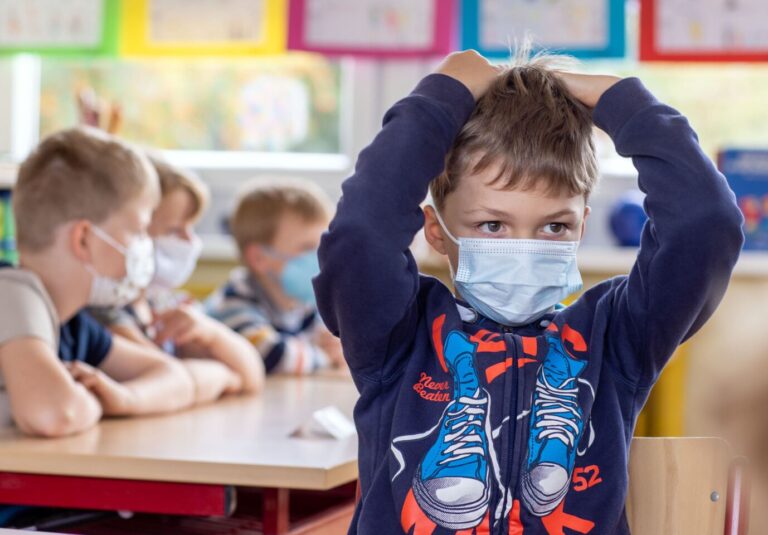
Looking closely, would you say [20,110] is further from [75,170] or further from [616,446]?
[616,446]

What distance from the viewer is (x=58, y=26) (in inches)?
156

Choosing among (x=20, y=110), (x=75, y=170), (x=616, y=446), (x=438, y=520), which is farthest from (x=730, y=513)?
(x=20, y=110)

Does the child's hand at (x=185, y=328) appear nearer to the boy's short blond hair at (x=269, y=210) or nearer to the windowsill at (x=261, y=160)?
the boy's short blond hair at (x=269, y=210)

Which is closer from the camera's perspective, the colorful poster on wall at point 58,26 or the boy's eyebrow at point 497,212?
the boy's eyebrow at point 497,212

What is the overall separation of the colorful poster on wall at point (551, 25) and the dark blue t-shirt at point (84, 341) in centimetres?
203

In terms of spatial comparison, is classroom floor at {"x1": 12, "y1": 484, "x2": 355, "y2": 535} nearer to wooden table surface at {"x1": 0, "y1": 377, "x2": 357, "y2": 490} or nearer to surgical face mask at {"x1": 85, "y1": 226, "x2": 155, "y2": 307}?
wooden table surface at {"x1": 0, "y1": 377, "x2": 357, "y2": 490}

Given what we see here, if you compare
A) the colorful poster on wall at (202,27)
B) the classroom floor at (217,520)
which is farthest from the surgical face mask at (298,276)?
the colorful poster on wall at (202,27)

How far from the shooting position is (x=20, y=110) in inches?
163

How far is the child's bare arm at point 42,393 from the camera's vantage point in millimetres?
1636

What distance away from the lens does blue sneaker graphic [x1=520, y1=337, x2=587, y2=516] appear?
109 cm

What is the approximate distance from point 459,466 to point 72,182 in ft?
3.93

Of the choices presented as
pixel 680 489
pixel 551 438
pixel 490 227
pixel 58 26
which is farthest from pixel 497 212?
pixel 58 26

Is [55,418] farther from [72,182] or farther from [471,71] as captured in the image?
[471,71]

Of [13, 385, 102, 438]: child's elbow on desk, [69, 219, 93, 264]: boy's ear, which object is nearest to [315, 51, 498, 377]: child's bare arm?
[13, 385, 102, 438]: child's elbow on desk
